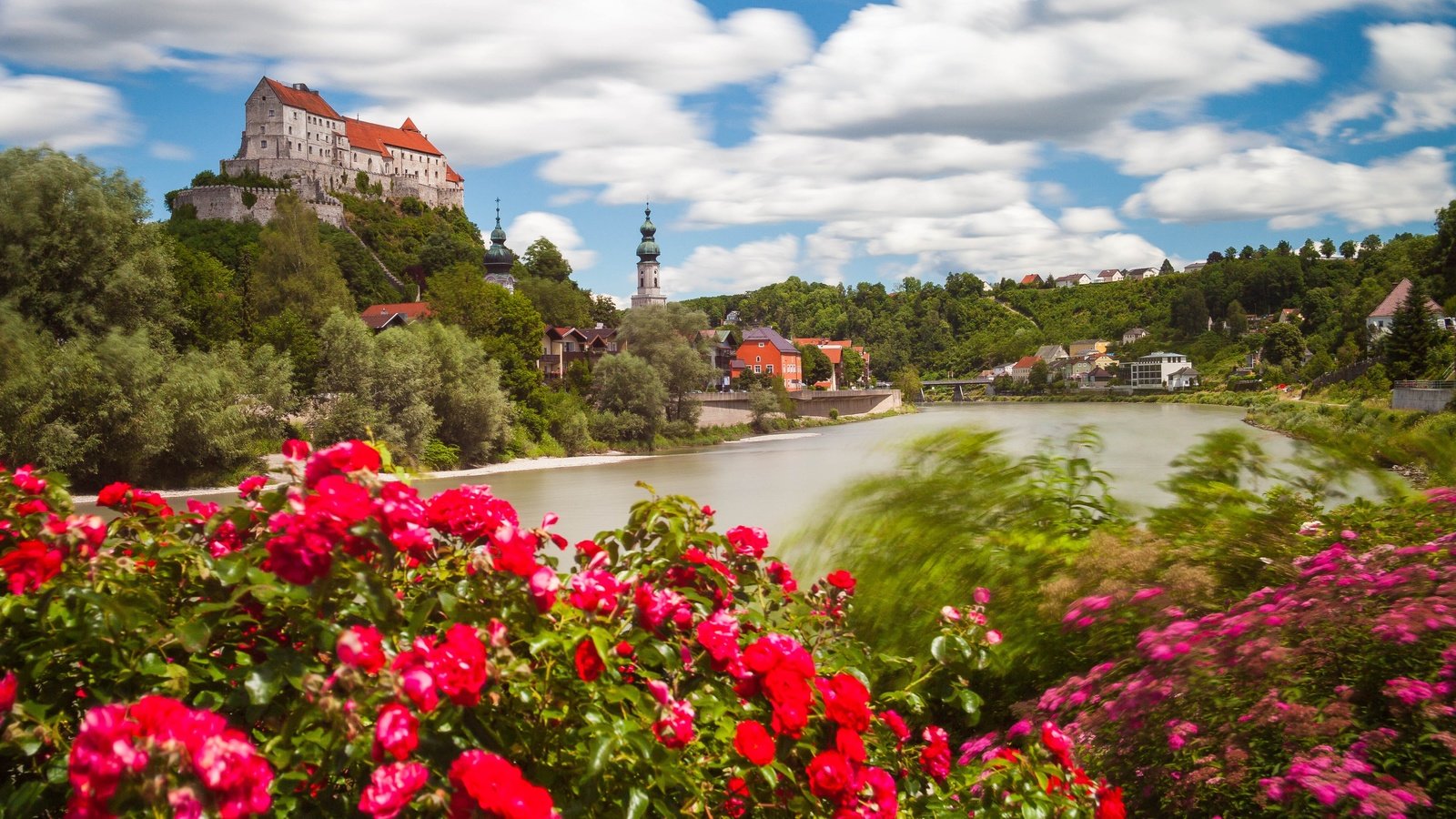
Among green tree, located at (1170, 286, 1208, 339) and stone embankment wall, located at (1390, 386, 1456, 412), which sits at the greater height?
green tree, located at (1170, 286, 1208, 339)

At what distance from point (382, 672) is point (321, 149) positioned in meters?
87.0

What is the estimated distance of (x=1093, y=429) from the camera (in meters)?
5.48

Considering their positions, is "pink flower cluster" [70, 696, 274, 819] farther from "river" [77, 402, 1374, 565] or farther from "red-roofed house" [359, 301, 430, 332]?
"red-roofed house" [359, 301, 430, 332]

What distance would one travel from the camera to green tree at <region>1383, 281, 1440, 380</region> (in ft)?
118

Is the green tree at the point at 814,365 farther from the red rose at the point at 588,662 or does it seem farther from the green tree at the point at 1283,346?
the red rose at the point at 588,662

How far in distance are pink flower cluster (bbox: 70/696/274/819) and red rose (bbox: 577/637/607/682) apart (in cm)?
55

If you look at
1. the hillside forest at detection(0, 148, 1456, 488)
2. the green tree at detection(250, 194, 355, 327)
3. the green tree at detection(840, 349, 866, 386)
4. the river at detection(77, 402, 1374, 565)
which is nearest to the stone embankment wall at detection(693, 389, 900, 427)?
the hillside forest at detection(0, 148, 1456, 488)

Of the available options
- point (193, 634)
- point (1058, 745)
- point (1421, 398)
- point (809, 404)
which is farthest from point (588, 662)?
point (809, 404)

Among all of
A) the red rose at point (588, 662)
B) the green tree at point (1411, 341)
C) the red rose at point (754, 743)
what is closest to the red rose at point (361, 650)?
the red rose at point (588, 662)

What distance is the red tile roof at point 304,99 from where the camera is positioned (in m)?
77.7

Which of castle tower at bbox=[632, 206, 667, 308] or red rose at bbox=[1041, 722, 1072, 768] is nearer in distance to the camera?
red rose at bbox=[1041, 722, 1072, 768]

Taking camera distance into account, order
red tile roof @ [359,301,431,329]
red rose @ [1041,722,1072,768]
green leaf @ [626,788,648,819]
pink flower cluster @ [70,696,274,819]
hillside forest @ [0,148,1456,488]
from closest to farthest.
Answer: pink flower cluster @ [70,696,274,819] → green leaf @ [626,788,648,819] → red rose @ [1041,722,1072,768] → hillside forest @ [0,148,1456,488] → red tile roof @ [359,301,431,329]

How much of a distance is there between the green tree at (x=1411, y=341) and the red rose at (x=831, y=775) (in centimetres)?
4091

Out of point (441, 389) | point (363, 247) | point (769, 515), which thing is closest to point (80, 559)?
point (769, 515)
